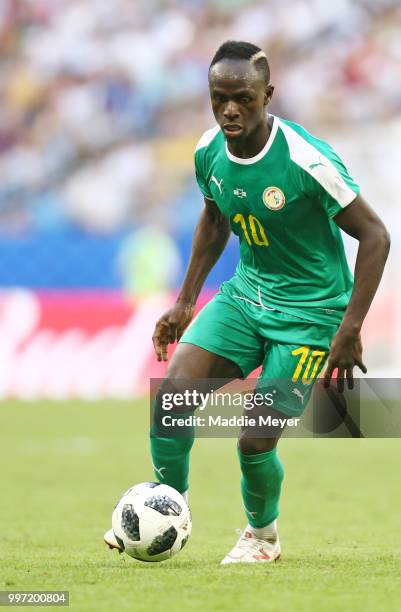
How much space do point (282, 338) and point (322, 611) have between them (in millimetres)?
1635

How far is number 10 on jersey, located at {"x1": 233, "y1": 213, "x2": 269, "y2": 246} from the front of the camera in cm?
512

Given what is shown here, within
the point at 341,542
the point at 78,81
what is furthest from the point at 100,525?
the point at 78,81

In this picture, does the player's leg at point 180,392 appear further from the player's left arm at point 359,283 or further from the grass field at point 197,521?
the player's left arm at point 359,283

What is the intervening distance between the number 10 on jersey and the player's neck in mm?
274

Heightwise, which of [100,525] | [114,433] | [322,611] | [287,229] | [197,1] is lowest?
[114,433]

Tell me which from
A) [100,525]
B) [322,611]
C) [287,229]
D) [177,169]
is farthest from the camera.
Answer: [177,169]

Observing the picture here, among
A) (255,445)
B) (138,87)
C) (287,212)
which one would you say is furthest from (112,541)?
(138,87)

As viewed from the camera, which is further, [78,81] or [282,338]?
[78,81]

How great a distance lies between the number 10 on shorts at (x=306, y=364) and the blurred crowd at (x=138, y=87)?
46.3 ft

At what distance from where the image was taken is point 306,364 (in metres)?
5.16

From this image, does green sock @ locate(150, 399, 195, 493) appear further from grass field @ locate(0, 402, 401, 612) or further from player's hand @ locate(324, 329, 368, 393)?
player's hand @ locate(324, 329, 368, 393)

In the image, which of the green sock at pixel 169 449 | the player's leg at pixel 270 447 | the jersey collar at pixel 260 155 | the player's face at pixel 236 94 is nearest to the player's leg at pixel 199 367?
the green sock at pixel 169 449

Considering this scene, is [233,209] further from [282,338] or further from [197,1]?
[197,1]

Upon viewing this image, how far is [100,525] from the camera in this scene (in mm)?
6820
